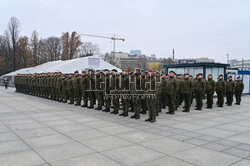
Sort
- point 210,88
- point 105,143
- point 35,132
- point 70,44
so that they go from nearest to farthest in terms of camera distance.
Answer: point 105,143, point 35,132, point 210,88, point 70,44

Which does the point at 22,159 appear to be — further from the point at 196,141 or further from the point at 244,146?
the point at 244,146

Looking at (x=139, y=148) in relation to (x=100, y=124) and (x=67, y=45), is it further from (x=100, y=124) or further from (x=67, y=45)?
(x=67, y=45)

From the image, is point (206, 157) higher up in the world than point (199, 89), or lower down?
Result: lower down

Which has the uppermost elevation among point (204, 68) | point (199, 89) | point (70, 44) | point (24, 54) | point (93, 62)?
point (70, 44)

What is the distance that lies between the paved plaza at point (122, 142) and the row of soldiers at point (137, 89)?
1.08 m

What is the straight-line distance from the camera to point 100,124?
7875 mm

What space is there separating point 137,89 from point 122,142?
11.1 ft

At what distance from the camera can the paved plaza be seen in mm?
4531

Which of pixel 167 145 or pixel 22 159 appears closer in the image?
pixel 22 159

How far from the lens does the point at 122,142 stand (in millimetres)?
5742

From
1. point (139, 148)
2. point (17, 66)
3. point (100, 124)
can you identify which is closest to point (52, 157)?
point (139, 148)

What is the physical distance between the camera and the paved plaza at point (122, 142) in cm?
453

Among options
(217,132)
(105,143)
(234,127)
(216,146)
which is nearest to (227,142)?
(216,146)

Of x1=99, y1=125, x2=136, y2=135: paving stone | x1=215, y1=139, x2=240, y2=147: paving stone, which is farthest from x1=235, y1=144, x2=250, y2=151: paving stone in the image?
x1=99, y1=125, x2=136, y2=135: paving stone
